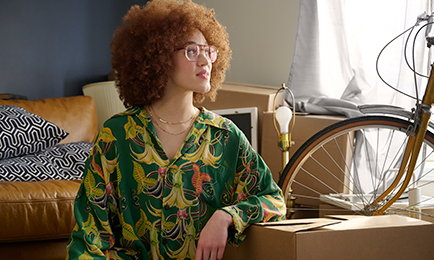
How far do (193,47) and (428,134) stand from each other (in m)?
0.94

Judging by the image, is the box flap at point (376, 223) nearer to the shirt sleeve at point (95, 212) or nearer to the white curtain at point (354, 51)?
the shirt sleeve at point (95, 212)

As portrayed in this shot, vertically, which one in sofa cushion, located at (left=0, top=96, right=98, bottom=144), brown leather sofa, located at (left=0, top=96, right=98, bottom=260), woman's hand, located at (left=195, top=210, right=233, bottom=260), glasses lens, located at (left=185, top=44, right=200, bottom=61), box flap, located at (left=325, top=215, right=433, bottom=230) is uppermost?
glasses lens, located at (left=185, top=44, right=200, bottom=61)

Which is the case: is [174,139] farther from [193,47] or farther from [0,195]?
[0,195]

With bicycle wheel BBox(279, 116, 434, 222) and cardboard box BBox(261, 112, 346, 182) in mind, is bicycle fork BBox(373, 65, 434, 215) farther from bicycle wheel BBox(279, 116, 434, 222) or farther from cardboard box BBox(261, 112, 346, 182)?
cardboard box BBox(261, 112, 346, 182)

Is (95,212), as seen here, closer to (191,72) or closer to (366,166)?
(191,72)

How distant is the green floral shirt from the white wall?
1841mm

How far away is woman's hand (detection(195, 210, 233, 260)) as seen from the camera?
95 centimetres

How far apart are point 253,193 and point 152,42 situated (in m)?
0.49

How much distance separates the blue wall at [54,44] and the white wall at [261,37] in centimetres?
94

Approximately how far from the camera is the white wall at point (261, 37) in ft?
9.20

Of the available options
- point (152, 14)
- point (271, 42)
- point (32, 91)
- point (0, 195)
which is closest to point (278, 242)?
point (152, 14)

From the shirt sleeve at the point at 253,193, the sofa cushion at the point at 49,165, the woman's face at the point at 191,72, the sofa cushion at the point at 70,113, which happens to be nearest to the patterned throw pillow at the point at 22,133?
the sofa cushion at the point at 49,165

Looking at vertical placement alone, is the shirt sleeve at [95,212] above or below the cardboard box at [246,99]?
below

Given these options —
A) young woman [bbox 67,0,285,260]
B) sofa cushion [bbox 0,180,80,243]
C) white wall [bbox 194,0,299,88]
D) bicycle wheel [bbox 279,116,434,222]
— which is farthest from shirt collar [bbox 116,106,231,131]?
white wall [bbox 194,0,299,88]
